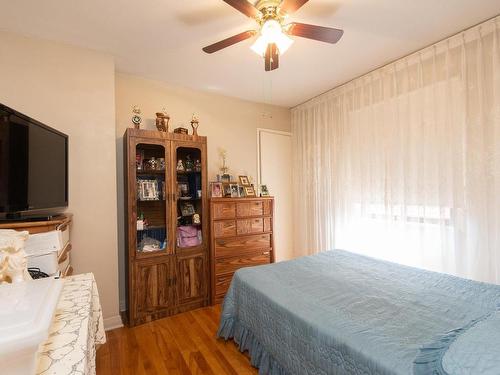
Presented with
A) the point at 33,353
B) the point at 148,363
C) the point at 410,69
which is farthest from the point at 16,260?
the point at 410,69

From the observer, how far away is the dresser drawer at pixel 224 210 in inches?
108

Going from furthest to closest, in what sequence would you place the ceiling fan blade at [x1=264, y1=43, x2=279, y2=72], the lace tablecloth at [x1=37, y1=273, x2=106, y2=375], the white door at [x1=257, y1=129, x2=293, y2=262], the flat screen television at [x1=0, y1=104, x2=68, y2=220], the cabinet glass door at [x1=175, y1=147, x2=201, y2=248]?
the white door at [x1=257, y1=129, x2=293, y2=262] < the cabinet glass door at [x1=175, y1=147, x2=201, y2=248] < the ceiling fan blade at [x1=264, y1=43, x2=279, y2=72] < the flat screen television at [x1=0, y1=104, x2=68, y2=220] < the lace tablecloth at [x1=37, y1=273, x2=106, y2=375]

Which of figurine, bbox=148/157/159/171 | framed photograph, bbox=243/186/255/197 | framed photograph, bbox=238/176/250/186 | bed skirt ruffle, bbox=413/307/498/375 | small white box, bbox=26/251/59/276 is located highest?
figurine, bbox=148/157/159/171

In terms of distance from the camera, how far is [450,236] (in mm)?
2094

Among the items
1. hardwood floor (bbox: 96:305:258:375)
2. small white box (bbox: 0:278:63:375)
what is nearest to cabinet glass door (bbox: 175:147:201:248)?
hardwood floor (bbox: 96:305:258:375)

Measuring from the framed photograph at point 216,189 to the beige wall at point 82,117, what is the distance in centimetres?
105

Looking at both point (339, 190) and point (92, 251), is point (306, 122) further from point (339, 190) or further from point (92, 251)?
point (92, 251)

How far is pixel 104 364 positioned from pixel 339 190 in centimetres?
286

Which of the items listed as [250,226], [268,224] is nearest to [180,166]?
[250,226]

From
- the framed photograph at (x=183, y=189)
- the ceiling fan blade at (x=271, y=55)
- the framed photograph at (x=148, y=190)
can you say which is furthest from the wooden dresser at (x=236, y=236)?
the ceiling fan blade at (x=271, y=55)

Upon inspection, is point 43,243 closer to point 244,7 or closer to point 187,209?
point 187,209

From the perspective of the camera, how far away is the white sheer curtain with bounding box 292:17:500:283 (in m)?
1.90

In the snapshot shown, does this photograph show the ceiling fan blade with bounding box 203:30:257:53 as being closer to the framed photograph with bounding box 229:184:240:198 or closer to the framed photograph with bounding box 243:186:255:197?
the framed photograph with bounding box 229:184:240:198

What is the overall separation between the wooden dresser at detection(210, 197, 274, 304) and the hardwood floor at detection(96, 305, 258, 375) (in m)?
0.53
